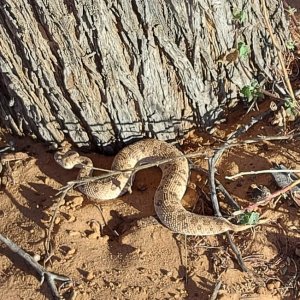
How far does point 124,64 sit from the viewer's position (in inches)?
162

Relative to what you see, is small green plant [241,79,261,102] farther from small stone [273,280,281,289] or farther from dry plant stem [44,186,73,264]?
dry plant stem [44,186,73,264]

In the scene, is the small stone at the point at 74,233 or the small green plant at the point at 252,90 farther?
the small green plant at the point at 252,90

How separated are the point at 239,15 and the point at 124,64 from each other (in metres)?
0.93

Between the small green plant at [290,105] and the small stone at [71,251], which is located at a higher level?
the small green plant at [290,105]

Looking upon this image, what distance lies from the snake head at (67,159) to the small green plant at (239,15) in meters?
1.69

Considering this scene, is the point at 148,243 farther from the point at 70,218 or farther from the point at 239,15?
the point at 239,15

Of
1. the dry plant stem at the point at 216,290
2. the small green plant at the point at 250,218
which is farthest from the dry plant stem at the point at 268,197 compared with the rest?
the dry plant stem at the point at 216,290

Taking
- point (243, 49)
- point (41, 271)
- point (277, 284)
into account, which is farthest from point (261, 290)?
point (243, 49)

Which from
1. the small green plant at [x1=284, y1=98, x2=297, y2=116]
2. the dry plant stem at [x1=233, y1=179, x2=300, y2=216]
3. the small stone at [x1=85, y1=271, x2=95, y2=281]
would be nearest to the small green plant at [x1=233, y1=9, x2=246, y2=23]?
the small green plant at [x1=284, y1=98, x2=297, y2=116]

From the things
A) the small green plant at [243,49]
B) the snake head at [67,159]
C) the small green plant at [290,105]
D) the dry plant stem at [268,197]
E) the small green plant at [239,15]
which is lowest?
the dry plant stem at [268,197]

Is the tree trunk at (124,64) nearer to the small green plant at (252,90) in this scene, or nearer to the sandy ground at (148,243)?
the small green plant at (252,90)

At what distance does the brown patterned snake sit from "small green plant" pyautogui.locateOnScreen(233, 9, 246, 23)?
1.14 metres

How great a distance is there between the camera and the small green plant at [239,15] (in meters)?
3.99

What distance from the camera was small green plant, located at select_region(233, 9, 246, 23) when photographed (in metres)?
3.99
